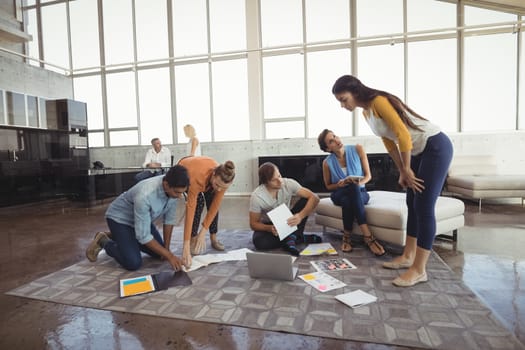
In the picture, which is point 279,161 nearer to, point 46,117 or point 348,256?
point 348,256

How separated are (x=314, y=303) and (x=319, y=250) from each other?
0.89 metres

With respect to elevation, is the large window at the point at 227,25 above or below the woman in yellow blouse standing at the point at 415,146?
above

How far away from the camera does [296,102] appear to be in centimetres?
651

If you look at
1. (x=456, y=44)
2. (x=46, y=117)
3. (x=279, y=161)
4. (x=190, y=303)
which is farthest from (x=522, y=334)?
(x=46, y=117)

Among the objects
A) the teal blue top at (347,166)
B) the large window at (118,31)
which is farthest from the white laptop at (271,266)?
the large window at (118,31)

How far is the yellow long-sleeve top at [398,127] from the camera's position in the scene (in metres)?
1.70

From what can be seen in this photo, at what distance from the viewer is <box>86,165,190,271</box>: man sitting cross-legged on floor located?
6.59 feet

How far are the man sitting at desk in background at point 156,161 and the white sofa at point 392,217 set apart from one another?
150 inches

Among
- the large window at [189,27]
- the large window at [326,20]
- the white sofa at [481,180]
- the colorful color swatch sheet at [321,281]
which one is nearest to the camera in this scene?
the colorful color swatch sheet at [321,281]

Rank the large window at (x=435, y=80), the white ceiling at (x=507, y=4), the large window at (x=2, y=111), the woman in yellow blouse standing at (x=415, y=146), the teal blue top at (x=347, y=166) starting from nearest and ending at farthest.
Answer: the woman in yellow blouse standing at (x=415, y=146) < the teal blue top at (x=347, y=166) < the white ceiling at (x=507, y=4) < the large window at (x=435, y=80) < the large window at (x=2, y=111)

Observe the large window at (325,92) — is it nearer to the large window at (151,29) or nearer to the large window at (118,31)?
the large window at (151,29)

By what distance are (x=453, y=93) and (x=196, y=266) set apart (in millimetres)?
5995

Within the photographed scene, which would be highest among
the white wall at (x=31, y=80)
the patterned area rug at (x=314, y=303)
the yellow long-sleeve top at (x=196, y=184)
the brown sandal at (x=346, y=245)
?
the white wall at (x=31, y=80)

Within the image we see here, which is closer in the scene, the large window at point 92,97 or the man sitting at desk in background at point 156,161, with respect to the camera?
the man sitting at desk in background at point 156,161
